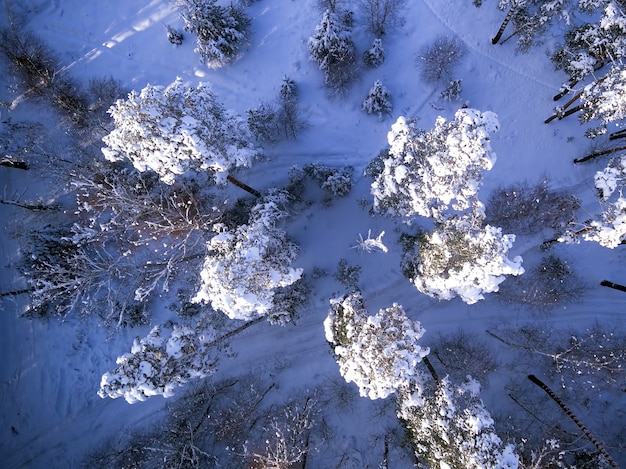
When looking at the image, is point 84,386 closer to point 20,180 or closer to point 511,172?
point 20,180

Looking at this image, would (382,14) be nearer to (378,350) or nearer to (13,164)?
Answer: (378,350)

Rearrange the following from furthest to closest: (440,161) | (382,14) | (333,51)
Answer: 1. (382,14)
2. (333,51)
3. (440,161)

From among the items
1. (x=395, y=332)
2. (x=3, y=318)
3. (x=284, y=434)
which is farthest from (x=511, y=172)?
(x=3, y=318)

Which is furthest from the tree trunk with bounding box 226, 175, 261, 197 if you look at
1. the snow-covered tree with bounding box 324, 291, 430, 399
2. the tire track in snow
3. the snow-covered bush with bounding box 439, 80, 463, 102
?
the tire track in snow

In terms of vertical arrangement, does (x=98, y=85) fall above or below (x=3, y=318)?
above

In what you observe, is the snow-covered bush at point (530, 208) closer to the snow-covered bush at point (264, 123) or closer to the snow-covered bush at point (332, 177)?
the snow-covered bush at point (332, 177)

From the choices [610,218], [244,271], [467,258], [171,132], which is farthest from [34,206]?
[610,218]

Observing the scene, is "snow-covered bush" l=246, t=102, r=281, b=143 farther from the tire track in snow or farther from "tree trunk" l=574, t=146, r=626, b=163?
"tree trunk" l=574, t=146, r=626, b=163
